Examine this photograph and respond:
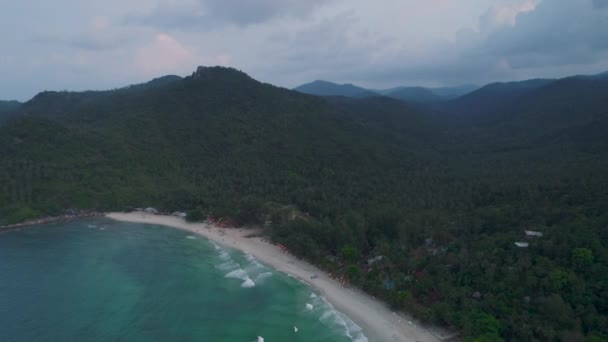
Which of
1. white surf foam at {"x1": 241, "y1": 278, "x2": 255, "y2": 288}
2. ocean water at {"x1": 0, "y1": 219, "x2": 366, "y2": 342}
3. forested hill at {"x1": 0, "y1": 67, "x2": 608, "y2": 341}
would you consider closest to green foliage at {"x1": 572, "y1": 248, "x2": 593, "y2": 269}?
forested hill at {"x1": 0, "y1": 67, "x2": 608, "y2": 341}

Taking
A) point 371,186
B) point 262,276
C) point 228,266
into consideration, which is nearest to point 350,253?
point 262,276

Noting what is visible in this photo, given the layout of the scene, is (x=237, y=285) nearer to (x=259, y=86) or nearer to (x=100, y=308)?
(x=100, y=308)

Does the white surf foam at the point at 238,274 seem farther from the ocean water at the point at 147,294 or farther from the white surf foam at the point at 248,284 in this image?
the white surf foam at the point at 248,284

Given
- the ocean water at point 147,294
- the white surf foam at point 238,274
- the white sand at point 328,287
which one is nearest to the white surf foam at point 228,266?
the ocean water at point 147,294

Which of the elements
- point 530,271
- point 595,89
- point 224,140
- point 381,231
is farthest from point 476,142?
point 530,271

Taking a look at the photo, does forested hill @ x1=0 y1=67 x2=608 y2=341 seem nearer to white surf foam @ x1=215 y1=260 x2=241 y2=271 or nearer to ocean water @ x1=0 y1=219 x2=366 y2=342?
ocean water @ x1=0 y1=219 x2=366 y2=342

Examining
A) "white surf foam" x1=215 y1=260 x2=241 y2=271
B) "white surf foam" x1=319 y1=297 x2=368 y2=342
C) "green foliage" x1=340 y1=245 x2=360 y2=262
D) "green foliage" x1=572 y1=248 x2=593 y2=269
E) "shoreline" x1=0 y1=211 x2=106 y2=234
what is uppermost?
"green foliage" x1=572 y1=248 x2=593 y2=269
